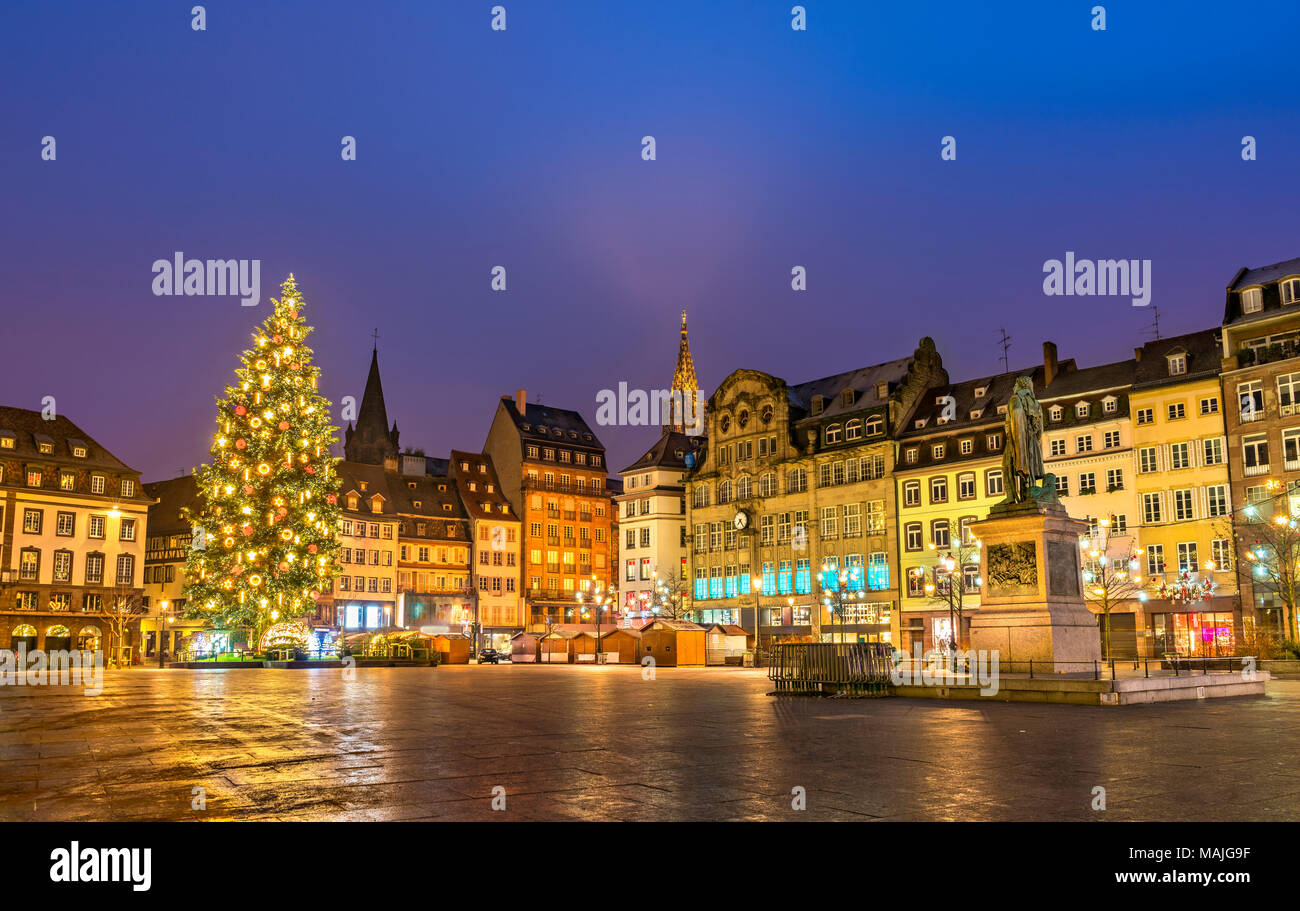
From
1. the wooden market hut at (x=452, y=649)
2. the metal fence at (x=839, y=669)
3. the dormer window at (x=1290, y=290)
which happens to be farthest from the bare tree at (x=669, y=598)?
the metal fence at (x=839, y=669)

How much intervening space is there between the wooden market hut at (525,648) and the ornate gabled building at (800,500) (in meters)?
14.5

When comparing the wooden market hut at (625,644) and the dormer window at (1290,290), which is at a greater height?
the dormer window at (1290,290)

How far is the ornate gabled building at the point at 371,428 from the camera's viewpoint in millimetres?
116188

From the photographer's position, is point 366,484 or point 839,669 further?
point 366,484

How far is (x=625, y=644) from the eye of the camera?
57438mm

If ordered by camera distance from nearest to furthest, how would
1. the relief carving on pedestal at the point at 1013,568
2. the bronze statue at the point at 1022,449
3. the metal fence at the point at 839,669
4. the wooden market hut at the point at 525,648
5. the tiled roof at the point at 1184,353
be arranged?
the relief carving on pedestal at the point at 1013,568
the bronze statue at the point at 1022,449
the metal fence at the point at 839,669
the tiled roof at the point at 1184,353
the wooden market hut at the point at 525,648

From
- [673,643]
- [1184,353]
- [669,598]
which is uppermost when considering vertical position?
[1184,353]

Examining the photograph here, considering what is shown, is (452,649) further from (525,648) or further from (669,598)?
(669,598)

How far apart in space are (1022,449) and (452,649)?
1876 inches

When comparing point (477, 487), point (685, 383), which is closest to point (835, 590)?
point (477, 487)

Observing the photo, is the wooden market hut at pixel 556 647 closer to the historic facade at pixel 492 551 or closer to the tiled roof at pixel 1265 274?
the historic facade at pixel 492 551

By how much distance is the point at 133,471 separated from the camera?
71.6 metres
